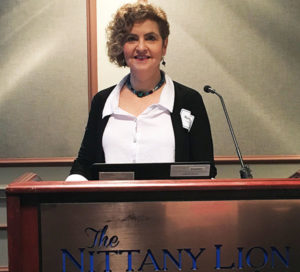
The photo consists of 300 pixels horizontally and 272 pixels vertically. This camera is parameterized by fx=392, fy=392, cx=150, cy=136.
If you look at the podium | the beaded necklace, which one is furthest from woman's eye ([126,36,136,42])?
the podium

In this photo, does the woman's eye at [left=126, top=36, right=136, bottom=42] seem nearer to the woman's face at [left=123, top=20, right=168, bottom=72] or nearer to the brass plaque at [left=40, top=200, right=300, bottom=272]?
the woman's face at [left=123, top=20, right=168, bottom=72]

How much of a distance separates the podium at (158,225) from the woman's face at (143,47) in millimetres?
810

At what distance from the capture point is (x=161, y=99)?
1.71 metres

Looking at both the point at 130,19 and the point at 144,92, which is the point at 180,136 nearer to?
the point at 144,92

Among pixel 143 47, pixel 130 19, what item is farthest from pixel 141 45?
pixel 130 19

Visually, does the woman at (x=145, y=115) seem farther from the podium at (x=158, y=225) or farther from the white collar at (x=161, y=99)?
the podium at (x=158, y=225)

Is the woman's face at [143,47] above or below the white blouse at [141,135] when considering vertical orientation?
above

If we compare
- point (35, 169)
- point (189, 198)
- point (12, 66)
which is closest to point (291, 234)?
point (189, 198)

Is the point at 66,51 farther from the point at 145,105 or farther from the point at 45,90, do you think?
the point at 145,105

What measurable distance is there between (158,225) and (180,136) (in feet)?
2.34

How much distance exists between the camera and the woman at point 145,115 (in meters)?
1.69

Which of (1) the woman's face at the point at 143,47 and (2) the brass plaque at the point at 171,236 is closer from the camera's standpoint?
(2) the brass plaque at the point at 171,236

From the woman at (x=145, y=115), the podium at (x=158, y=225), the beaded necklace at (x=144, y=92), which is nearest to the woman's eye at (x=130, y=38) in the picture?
the woman at (x=145, y=115)

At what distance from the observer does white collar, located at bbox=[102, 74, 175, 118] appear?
1.71 m
